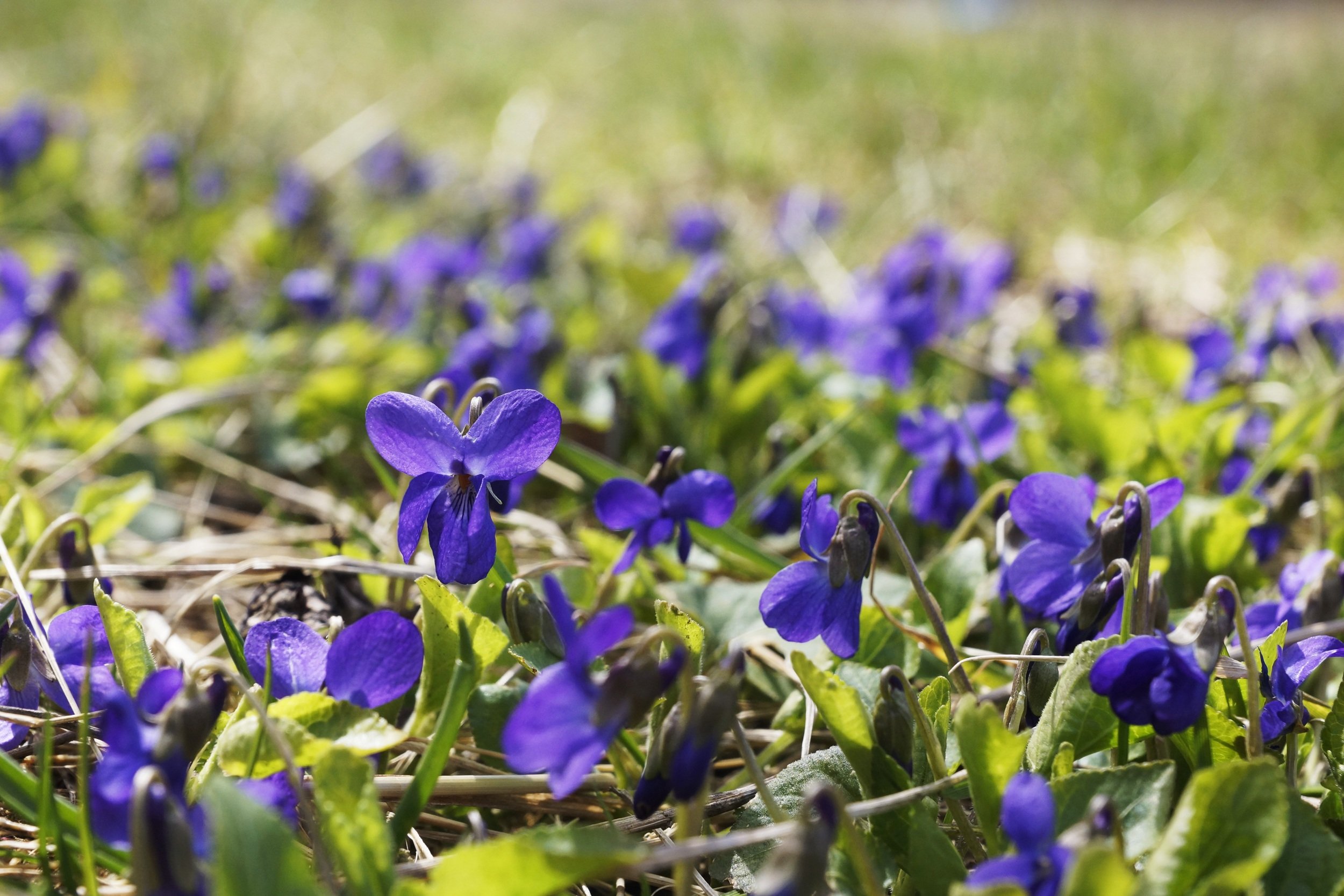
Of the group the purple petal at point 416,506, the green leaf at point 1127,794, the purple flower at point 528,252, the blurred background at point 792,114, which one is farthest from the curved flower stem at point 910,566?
the blurred background at point 792,114

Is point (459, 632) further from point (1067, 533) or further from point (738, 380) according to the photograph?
point (738, 380)

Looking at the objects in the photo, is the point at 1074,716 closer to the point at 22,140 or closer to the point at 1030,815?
the point at 1030,815

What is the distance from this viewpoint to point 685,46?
26.9 feet

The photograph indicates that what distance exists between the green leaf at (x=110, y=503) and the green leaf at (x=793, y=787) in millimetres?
1172

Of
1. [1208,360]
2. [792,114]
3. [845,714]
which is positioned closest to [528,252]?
[1208,360]

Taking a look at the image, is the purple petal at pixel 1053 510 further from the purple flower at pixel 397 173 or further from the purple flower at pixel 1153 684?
the purple flower at pixel 397 173

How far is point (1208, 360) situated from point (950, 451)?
975 mm

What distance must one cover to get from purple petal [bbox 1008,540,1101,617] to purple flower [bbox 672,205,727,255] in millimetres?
2681

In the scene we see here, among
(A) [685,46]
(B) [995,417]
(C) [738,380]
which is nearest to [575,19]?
(A) [685,46]

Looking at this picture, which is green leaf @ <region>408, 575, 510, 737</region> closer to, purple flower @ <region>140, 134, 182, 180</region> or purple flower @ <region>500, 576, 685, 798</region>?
purple flower @ <region>500, 576, 685, 798</region>

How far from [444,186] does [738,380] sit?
2.79 meters

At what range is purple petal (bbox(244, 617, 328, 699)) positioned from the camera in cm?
128

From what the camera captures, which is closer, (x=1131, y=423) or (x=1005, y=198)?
(x=1131, y=423)

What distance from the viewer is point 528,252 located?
3559mm
